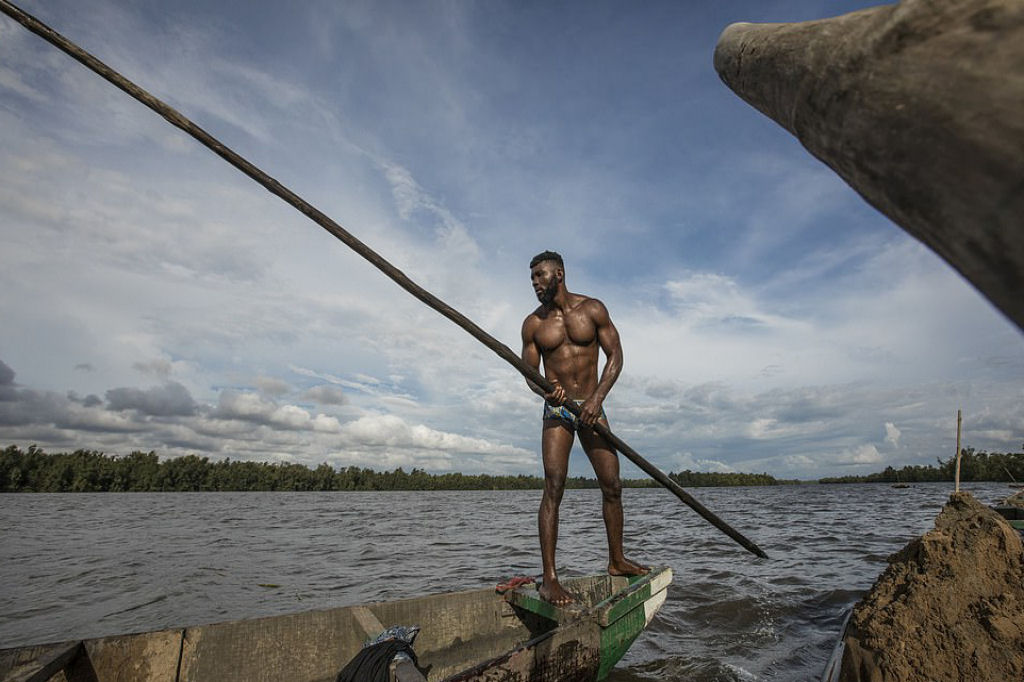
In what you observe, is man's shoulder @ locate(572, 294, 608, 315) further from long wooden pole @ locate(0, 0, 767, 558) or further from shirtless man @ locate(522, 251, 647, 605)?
long wooden pole @ locate(0, 0, 767, 558)

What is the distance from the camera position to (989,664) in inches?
111

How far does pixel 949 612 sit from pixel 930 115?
4144 millimetres

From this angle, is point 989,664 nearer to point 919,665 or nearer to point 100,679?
point 919,665

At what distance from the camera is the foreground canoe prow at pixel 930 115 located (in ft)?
1.43

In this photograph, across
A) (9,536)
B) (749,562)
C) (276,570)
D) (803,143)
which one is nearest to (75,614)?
(276,570)

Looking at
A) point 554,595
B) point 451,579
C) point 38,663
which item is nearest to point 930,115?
point 554,595

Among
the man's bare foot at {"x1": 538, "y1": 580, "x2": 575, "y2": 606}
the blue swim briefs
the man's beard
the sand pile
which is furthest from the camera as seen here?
the man's beard

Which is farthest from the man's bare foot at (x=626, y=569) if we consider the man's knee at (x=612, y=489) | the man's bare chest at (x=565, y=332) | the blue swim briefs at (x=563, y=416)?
the man's bare chest at (x=565, y=332)

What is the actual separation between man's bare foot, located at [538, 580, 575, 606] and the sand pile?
1962 mm

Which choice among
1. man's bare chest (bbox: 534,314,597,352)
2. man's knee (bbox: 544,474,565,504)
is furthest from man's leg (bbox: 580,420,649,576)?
man's bare chest (bbox: 534,314,597,352)

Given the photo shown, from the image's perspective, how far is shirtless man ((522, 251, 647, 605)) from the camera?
15.0ft

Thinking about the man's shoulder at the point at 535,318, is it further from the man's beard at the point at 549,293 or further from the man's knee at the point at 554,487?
the man's knee at the point at 554,487

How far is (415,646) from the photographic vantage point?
4340 mm

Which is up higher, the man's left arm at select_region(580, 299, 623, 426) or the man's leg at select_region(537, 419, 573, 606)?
the man's left arm at select_region(580, 299, 623, 426)
